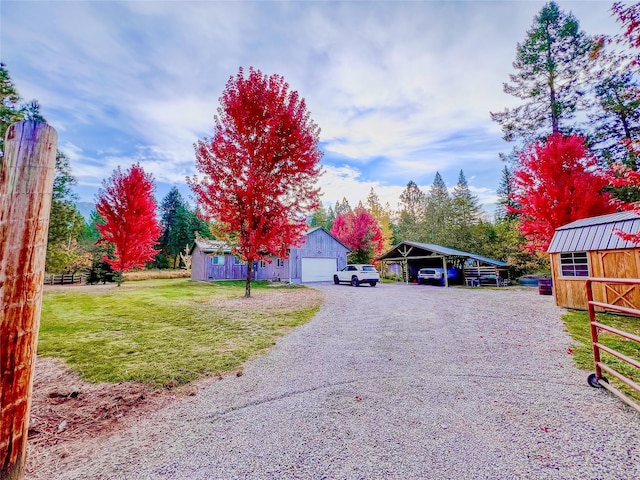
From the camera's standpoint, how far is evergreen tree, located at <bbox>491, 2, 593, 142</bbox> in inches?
599

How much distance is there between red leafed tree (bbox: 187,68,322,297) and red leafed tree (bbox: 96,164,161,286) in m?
8.29

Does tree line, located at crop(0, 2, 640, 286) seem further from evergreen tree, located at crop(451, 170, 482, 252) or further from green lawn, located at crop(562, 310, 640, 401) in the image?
evergreen tree, located at crop(451, 170, 482, 252)

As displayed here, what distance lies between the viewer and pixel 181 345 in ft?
18.9

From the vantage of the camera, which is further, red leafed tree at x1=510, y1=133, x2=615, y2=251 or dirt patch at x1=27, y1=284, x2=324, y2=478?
red leafed tree at x1=510, y1=133, x2=615, y2=251

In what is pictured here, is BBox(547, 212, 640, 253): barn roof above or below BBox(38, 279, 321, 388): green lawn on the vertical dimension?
above

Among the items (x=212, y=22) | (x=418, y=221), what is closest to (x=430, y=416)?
(x=212, y=22)

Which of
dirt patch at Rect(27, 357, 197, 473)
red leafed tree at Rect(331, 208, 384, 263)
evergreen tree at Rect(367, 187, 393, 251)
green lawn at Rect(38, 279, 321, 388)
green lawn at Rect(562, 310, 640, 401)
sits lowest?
dirt patch at Rect(27, 357, 197, 473)

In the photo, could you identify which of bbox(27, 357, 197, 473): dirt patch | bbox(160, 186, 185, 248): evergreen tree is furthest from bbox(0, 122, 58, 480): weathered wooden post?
bbox(160, 186, 185, 248): evergreen tree

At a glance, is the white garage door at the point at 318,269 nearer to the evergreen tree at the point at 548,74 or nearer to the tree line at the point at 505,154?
the tree line at the point at 505,154

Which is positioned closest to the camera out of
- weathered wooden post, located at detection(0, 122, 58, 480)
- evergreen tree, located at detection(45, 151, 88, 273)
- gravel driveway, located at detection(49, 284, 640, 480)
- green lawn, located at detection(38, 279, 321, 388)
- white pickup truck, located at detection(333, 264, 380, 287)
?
weathered wooden post, located at detection(0, 122, 58, 480)

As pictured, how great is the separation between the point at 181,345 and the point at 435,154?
53.9 ft

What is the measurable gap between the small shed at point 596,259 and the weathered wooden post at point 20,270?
1253 cm

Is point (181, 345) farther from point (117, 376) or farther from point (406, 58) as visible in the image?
point (406, 58)

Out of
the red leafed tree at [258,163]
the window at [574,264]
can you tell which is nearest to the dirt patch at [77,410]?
the red leafed tree at [258,163]
